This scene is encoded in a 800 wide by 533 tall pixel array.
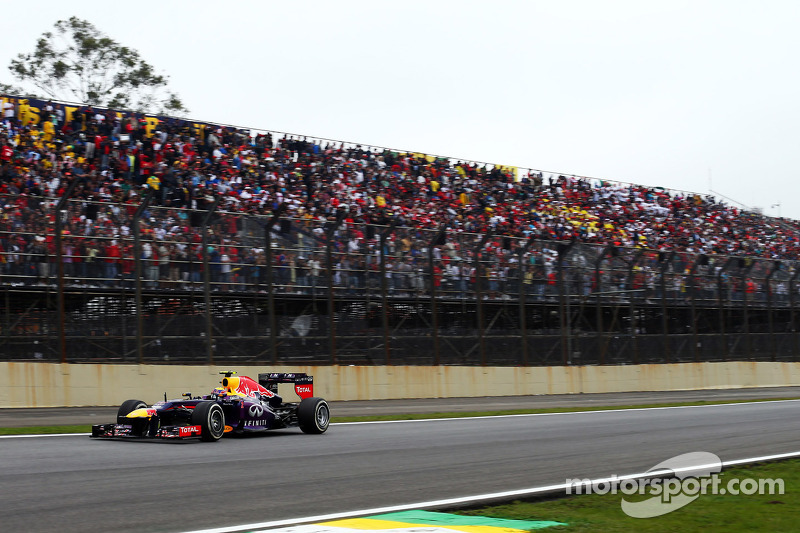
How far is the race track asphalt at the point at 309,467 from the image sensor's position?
6797 millimetres

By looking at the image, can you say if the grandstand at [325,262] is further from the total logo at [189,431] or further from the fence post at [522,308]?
the total logo at [189,431]

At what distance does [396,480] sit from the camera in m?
8.83

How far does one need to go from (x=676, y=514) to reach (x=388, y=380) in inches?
693

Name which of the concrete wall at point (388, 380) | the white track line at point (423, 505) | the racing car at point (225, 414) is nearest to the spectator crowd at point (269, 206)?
the concrete wall at point (388, 380)

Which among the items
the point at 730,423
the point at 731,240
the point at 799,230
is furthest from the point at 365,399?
the point at 799,230

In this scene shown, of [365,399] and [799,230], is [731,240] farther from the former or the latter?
[365,399]

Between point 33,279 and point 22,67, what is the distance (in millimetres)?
33104

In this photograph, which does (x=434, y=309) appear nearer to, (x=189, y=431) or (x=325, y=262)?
(x=325, y=262)

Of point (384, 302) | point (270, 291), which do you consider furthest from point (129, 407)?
point (384, 302)

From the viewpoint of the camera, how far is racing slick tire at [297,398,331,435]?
1393cm

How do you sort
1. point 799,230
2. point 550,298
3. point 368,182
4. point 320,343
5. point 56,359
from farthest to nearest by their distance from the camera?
1. point 799,230
2. point 368,182
3. point 550,298
4. point 320,343
5. point 56,359

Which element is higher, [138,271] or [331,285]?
[138,271]

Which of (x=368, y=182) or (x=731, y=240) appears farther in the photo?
(x=731, y=240)

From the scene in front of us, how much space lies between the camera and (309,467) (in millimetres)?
9586
